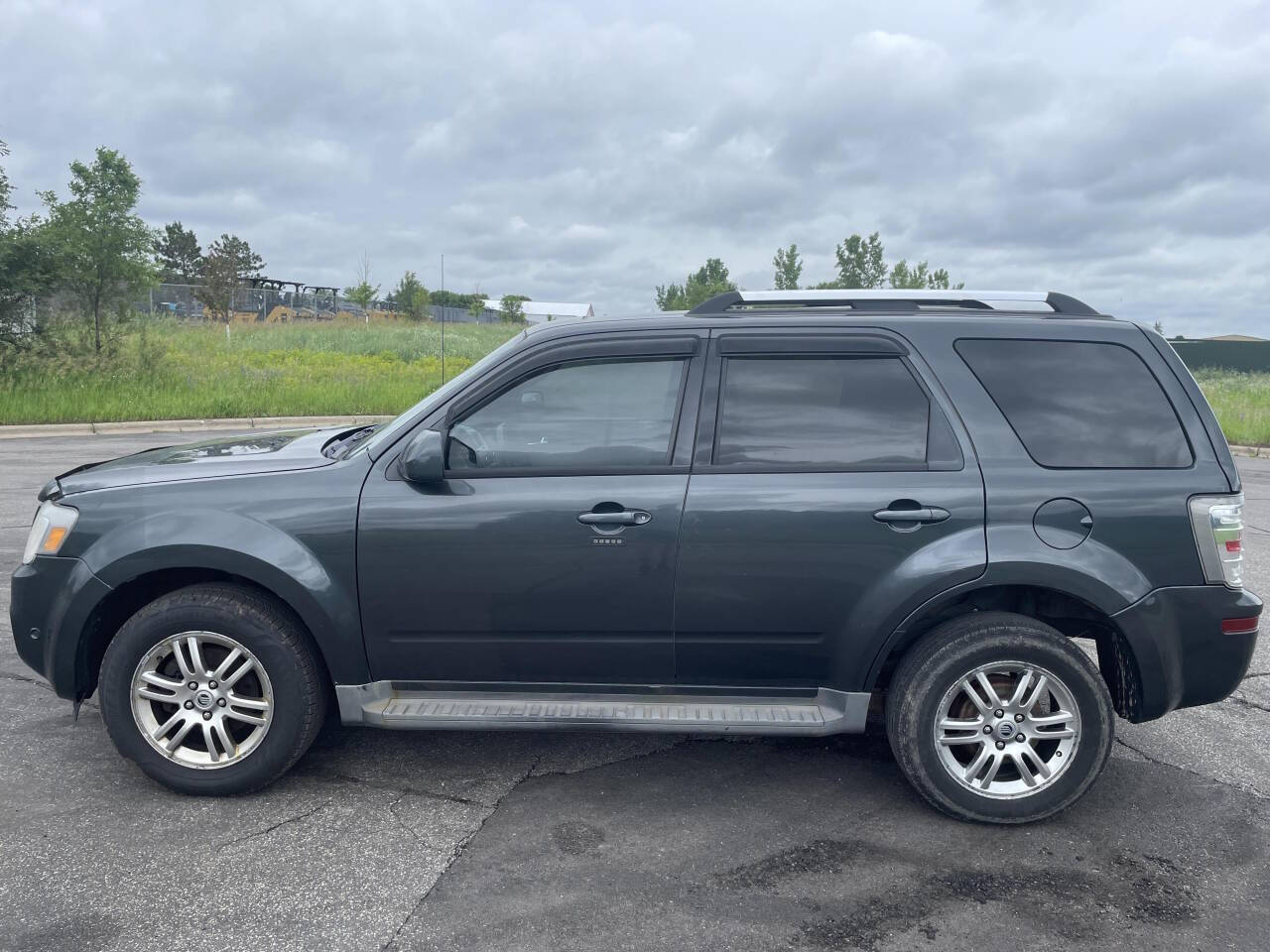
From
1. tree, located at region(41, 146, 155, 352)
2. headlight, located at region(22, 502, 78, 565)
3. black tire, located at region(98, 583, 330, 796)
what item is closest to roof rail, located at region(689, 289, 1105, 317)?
black tire, located at region(98, 583, 330, 796)

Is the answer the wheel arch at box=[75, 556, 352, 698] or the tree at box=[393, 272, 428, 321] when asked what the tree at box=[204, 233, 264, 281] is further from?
the wheel arch at box=[75, 556, 352, 698]

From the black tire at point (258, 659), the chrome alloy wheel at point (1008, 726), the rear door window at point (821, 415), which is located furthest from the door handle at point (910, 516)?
the black tire at point (258, 659)

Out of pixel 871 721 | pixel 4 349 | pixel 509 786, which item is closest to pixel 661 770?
pixel 509 786

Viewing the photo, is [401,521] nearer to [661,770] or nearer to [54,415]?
[661,770]

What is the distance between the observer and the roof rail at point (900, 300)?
149 inches

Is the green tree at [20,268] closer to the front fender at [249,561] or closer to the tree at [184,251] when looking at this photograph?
the front fender at [249,561]

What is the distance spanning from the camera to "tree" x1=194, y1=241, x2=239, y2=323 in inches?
1657

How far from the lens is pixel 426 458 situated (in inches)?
133

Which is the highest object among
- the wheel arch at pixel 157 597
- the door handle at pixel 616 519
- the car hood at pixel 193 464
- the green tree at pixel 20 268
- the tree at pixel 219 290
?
the tree at pixel 219 290

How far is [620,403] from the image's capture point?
3605 mm

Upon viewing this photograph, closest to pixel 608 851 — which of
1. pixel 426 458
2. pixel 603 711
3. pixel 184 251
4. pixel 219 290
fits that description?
pixel 603 711

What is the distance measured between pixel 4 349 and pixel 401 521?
1840cm

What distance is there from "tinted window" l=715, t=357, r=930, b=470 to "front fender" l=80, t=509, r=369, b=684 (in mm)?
1482

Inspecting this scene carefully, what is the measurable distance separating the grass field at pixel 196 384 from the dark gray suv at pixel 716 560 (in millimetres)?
15153
